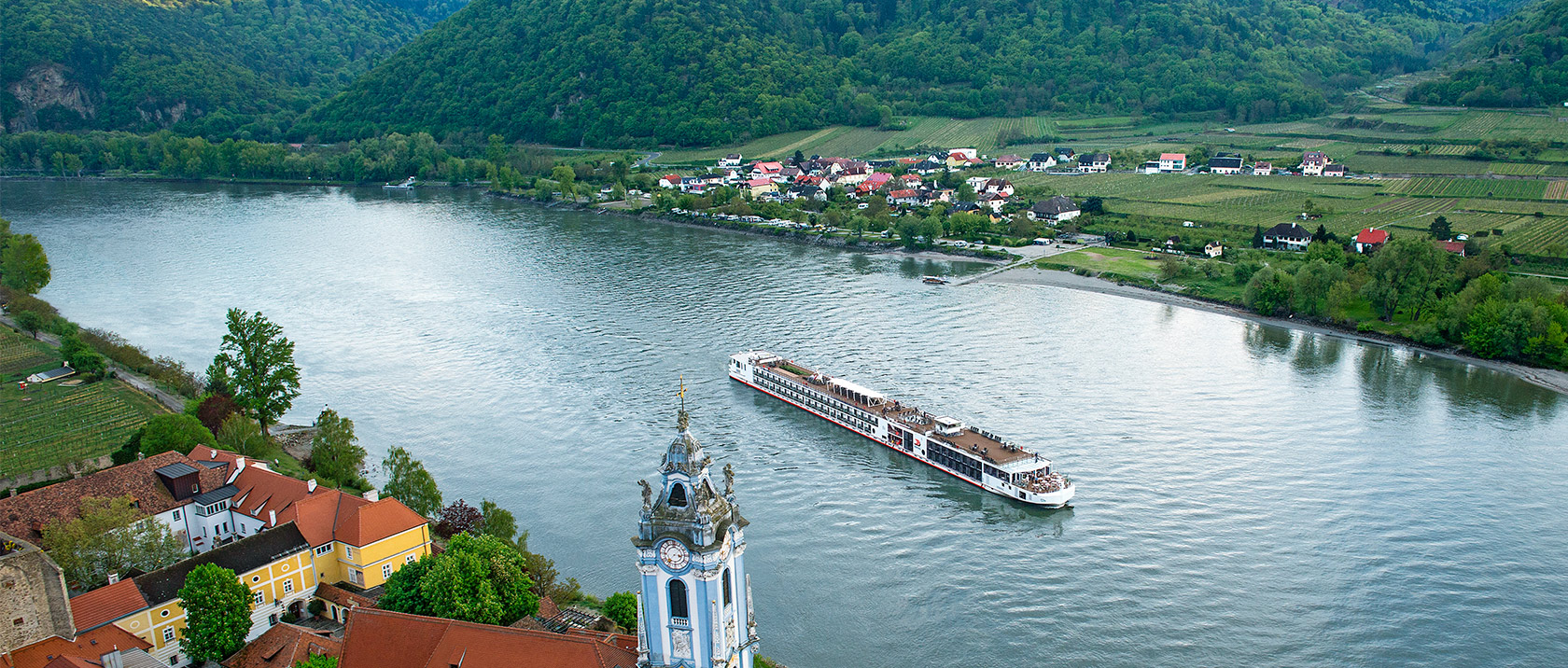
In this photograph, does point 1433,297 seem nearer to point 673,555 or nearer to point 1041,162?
point 673,555

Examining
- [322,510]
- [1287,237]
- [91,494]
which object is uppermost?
[1287,237]

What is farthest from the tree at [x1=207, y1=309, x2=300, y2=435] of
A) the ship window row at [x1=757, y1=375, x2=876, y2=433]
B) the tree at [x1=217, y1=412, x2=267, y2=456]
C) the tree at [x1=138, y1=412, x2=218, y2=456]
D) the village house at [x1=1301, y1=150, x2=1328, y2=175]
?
the village house at [x1=1301, y1=150, x2=1328, y2=175]

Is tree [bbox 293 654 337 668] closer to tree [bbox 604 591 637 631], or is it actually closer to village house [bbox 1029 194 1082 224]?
tree [bbox 604 591 637 631]

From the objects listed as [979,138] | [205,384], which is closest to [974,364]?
[205,384]

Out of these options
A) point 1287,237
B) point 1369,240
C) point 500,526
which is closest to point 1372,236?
point 1369,240

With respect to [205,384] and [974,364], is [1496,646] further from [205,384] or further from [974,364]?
[205,384]

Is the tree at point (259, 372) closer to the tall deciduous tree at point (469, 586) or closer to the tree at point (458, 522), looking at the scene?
the tree at point (458, 522)

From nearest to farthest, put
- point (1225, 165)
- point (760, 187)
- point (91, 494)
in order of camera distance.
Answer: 1. point (91, 494)
2. point (1225, 165)
3. point (760, 187)
